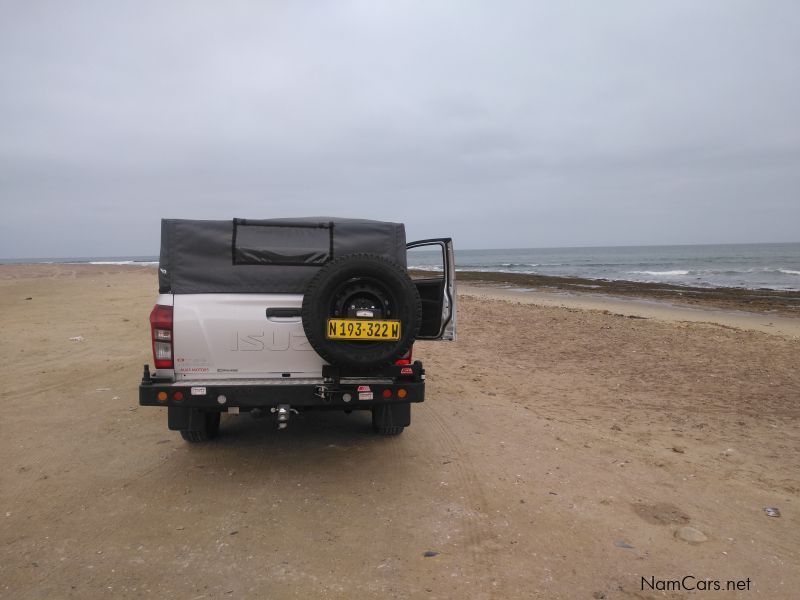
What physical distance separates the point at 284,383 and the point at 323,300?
72cm

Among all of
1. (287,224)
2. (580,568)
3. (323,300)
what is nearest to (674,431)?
(580,568)

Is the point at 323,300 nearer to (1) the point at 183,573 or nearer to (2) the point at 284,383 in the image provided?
(2) the point at 284,383

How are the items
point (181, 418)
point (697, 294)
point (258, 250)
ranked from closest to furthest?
point (258, 250) < point (181, 418) < point (697, 294)

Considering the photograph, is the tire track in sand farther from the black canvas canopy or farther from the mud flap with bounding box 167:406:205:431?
the mud flap with bounding box 167:406:205:431

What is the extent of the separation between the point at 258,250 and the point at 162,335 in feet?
3.31

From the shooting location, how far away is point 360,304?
14.7ft

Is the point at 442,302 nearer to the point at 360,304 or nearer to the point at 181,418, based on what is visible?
the point at 360,304

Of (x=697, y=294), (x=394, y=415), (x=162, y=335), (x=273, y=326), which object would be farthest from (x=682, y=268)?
(x=162, y=335)

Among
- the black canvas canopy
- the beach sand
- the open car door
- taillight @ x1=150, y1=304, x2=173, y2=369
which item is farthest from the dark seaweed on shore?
taillight @ x1=150, y1=304, x2=173, y2=369

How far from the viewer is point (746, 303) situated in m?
22.8

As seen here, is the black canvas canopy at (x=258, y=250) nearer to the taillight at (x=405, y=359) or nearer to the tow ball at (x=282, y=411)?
the taillight at (x=405, y=359)

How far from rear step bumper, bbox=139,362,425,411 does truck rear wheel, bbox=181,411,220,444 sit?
0.86m

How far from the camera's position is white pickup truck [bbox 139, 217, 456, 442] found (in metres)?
4.29

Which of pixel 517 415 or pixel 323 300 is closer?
pixel 323 300
